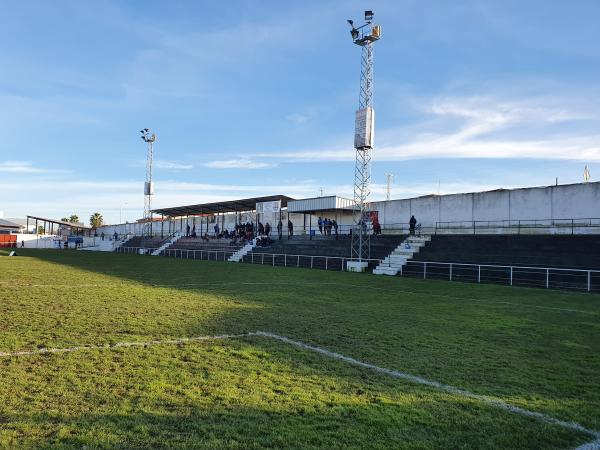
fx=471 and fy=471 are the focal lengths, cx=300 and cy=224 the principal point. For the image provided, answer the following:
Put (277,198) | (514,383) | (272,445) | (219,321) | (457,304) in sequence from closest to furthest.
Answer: (272,445), (514,383), (219,321), (457,304), (277,198)

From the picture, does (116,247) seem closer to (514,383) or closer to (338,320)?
(338,320)

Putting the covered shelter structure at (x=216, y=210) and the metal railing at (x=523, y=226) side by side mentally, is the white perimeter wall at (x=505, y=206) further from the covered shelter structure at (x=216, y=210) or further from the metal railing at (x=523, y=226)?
the covered shelter structure at (x=216, y=210)

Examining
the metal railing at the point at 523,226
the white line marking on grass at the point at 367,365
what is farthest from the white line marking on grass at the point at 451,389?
the metal railing at the point at 523,226

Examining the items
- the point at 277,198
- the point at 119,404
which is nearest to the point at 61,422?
the point at 119,404

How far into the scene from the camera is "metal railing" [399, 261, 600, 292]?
674 inches

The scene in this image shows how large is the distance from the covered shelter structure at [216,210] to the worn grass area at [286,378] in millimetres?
32100

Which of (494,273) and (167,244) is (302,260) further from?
(167,244)

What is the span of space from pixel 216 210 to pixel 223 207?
3182 millimetres

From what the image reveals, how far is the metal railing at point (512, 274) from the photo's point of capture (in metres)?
17.1

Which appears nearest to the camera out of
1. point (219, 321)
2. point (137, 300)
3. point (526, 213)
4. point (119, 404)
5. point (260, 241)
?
point (119, 404)

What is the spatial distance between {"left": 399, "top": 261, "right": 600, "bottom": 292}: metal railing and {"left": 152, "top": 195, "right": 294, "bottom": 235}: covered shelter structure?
20.6 metres

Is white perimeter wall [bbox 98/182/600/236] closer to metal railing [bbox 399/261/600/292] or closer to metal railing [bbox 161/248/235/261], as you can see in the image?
metal railing [bbox 161/248/235/261]

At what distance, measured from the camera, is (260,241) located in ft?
124

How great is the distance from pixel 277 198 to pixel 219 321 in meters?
35.7
